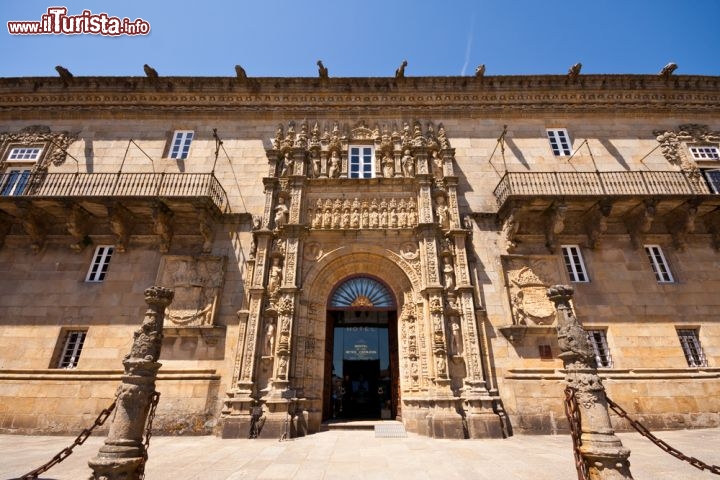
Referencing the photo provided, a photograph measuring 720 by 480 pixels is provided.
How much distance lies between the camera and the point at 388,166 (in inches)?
512

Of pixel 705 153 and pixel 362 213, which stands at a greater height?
pixel 705 153

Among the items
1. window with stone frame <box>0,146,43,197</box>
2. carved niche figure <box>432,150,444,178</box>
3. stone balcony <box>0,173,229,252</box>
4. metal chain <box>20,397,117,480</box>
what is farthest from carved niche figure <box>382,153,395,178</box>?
window with stone frame <box>0,146,43,197</box>

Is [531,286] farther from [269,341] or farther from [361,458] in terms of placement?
[269,341]

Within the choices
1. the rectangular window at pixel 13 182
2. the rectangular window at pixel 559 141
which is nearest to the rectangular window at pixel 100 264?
the rectangular window at pixel 13 182

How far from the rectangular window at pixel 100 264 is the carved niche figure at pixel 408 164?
37.7 feet

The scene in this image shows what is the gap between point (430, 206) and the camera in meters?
11.8

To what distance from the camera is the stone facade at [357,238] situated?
10094 millimetres

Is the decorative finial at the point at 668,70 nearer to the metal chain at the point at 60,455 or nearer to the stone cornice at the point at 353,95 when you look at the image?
the stone cornice at the point at 353,95

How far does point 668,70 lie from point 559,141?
19.5 feet

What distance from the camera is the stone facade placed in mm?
10094

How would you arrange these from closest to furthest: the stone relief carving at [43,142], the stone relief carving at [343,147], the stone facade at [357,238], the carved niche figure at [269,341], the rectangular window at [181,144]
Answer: the stone facade at [357,238], the carved niche figure at [269,341], the stone relief carving at [343,147], the stone relief carving at [43,142], the rectangular window at [181,144]

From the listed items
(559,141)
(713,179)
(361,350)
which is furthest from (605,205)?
(361,350)

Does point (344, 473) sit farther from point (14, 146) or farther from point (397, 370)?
point (14, 146)

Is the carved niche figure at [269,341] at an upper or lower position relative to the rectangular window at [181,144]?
lower
